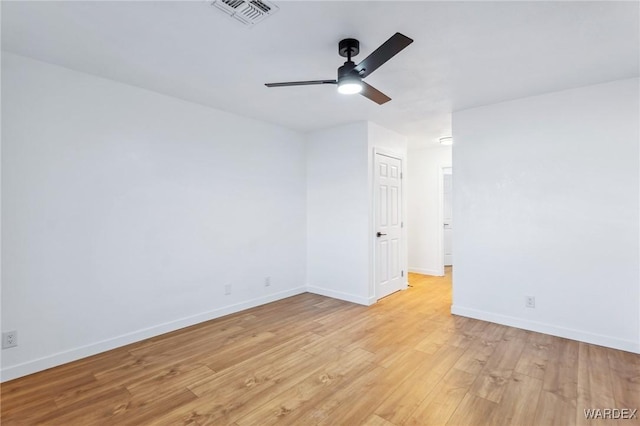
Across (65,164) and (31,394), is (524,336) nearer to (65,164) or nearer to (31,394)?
(31,394)

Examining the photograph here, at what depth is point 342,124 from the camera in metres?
4.45

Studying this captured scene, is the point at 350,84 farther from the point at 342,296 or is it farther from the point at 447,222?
the point at 447,222

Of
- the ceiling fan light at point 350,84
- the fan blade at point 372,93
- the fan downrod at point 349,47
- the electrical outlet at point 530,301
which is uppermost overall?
the fan downrod at point 349,47

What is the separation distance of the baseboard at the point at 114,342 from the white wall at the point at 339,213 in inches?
42.1

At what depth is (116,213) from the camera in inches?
118

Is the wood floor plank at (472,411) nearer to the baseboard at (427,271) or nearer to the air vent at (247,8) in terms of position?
the air vent at (247,8)

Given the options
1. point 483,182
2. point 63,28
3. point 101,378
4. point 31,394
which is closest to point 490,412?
point 483,182

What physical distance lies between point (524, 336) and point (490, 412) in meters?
1.60

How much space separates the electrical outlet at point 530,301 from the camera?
11.0 feet

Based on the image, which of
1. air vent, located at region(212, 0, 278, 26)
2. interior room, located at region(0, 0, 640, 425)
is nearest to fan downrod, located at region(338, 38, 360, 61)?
interior room, located at region(0, 0, 640, 425)

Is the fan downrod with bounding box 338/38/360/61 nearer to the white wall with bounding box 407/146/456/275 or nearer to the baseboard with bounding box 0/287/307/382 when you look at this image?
the baseboard with bounding box 0/287/307/382

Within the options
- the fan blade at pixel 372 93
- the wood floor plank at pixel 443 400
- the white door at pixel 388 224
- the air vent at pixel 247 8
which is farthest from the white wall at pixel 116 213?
the wood floor plank at pixel 443 400

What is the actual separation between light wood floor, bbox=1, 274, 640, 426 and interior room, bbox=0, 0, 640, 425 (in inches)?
0.8

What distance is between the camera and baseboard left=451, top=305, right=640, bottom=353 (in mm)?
2877
